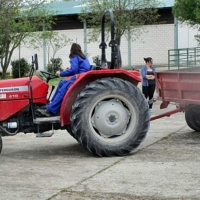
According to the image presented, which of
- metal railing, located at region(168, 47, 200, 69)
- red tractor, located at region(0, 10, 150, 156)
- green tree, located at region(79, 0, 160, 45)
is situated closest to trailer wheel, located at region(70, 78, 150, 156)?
red tractor, located at region(0, 10, 150, 156)

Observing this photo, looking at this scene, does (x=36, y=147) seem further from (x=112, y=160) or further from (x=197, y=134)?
(x=197, y=134)

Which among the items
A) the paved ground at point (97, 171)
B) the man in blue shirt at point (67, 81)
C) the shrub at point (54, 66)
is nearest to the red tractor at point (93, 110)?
the man in blue shirt at point (67, 81)

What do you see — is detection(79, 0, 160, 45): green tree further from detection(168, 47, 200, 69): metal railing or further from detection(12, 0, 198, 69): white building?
detection(12, 0, 198, 69): white building

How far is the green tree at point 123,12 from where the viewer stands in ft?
98.5

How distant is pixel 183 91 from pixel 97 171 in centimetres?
271

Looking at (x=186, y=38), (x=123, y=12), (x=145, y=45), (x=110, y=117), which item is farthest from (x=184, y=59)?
(x=110, y=117)

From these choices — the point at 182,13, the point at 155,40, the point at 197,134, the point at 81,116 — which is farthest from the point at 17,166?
the point at 155,40

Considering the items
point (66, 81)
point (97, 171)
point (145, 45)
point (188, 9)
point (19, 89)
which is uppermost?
point (188, 9)

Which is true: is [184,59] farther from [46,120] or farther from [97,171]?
[97,171]

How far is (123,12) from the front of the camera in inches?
1198

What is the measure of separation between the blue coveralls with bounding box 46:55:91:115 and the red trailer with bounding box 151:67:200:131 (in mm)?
1759

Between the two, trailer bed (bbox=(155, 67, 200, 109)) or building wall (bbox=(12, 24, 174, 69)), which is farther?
building wall (bbox=(12, 24, 174, 69))

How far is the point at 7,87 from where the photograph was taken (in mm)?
8922

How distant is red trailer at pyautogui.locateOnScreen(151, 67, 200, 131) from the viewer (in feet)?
31.4
